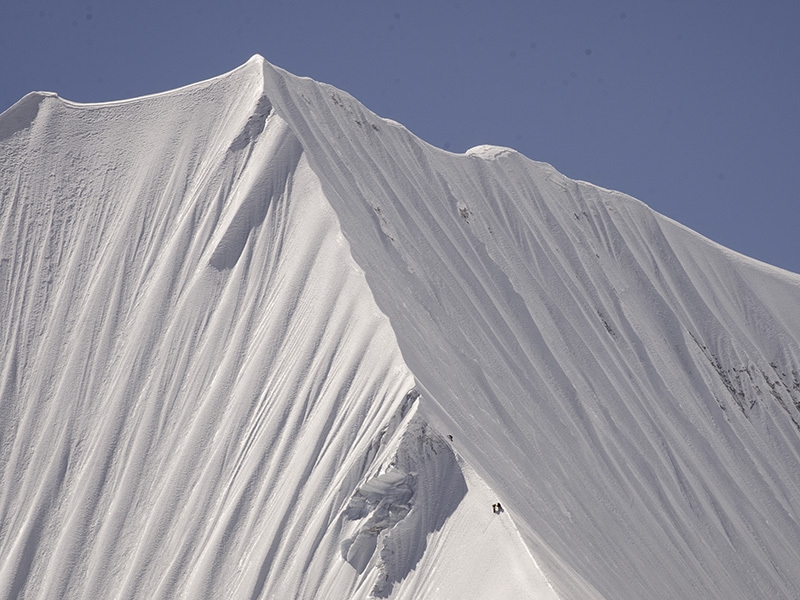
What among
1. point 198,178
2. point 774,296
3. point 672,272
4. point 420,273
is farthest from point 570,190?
point 198,178

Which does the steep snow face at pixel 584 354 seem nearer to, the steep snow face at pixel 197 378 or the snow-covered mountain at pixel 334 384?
the snow-covered mountain at pixel 334 384

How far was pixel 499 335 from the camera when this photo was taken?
149ft

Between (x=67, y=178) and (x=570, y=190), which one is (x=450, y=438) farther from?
(x=570, y=190)

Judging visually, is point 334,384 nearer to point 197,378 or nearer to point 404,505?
point 197,378

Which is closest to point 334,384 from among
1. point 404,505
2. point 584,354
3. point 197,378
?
point 197,378

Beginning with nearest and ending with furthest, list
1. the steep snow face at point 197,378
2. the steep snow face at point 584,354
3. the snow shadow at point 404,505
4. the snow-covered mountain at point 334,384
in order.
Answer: the snow shadow at point 404,505
the steep snow face at point 197,378
the snow-covered mountain at point 334,384
the steep snow face at point 584,354

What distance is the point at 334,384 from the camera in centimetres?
3559

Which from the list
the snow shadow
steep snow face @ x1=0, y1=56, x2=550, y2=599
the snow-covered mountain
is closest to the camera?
the snow shadow

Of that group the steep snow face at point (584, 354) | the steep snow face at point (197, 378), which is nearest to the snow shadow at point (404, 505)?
the steep snow face at point (197, 378)

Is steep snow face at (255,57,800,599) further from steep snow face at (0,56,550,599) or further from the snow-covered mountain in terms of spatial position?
steep snow face at (0,56,550,599)

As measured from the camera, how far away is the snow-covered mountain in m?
32.4

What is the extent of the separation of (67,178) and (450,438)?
69.4ft

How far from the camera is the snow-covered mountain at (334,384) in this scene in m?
32.4

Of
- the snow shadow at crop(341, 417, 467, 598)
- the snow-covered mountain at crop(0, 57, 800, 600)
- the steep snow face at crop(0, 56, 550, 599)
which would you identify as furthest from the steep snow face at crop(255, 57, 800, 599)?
the steep snow face at crop(0, 56, 550, 599)
